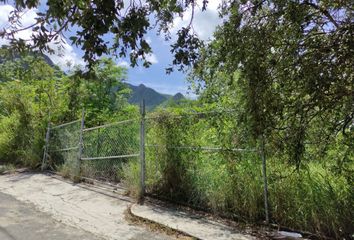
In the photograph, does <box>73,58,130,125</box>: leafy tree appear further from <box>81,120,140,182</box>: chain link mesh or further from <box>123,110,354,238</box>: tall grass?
<box>123,110,354,238</box>: tall grass

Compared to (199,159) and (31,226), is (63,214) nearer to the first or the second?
(31,226)

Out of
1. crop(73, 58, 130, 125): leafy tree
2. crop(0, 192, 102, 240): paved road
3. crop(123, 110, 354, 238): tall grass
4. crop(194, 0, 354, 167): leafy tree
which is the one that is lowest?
crop(0, 192, 102, 240): paved road

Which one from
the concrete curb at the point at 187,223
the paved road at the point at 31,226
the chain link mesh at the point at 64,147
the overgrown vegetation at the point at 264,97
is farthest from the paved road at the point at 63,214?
the overgrown vegetation at the point at 264,97

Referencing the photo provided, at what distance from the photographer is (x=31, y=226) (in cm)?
636

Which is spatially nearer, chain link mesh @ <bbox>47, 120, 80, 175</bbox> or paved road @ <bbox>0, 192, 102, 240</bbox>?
paved road @ <bbox>0, 192, 102, 240</bbox>

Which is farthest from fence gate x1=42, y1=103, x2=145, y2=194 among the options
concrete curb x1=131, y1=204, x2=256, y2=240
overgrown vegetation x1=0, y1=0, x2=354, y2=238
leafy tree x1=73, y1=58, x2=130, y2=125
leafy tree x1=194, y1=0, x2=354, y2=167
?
leafy tree x1=194, y1=0, x2=354, y2=167

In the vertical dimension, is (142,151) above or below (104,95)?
below

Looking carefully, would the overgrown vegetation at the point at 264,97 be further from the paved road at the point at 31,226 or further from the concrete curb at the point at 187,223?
the paved road at the point at 31,226

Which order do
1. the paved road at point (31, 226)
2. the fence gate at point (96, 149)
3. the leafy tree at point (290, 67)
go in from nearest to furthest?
the leafy tree at point (290, 67), the paved road at point (31, 226), the fence gate at point (96, 149)

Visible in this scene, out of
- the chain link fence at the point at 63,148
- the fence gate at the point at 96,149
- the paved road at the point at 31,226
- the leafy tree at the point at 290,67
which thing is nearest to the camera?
the leafy tree at the point at 290,67

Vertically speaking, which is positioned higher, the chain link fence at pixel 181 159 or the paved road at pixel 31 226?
the chain link fence at pixel 181 159

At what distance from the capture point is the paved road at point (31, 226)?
5.77m

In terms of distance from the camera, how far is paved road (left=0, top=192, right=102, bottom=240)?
18.9 ft

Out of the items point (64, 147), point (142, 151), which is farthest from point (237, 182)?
point (64, 147)
